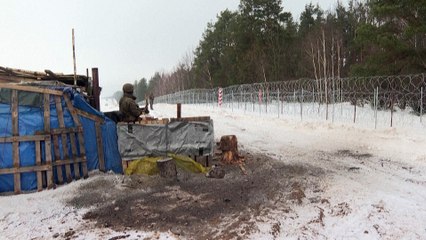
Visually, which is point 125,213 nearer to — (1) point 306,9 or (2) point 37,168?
(2) point 37,168

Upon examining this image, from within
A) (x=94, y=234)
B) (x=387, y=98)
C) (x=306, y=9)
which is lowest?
(x=94, y=234)

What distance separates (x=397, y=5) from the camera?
49.8ft

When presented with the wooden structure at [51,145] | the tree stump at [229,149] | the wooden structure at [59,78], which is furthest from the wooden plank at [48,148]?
the tree stump at [229,149]

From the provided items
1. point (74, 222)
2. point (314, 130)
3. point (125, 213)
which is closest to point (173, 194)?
point (125, 213)

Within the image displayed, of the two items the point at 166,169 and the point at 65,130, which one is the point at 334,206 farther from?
the point at 65,130

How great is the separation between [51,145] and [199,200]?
10.6 ft

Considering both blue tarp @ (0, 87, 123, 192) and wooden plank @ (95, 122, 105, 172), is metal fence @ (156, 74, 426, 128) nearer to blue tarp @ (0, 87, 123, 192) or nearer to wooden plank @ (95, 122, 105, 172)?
blue tarp @ (0, 87, 123, 192)

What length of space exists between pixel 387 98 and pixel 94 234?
15958 mm

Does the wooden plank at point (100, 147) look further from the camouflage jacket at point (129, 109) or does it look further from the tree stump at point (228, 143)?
the tree stump at point (228, 143)

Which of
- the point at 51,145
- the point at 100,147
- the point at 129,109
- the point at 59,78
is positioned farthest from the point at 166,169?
the point at 59,78

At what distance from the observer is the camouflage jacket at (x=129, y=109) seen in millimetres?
8336

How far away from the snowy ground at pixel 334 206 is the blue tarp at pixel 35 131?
0.36 meters

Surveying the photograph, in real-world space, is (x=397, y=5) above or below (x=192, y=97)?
above

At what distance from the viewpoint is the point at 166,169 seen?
757 cm
